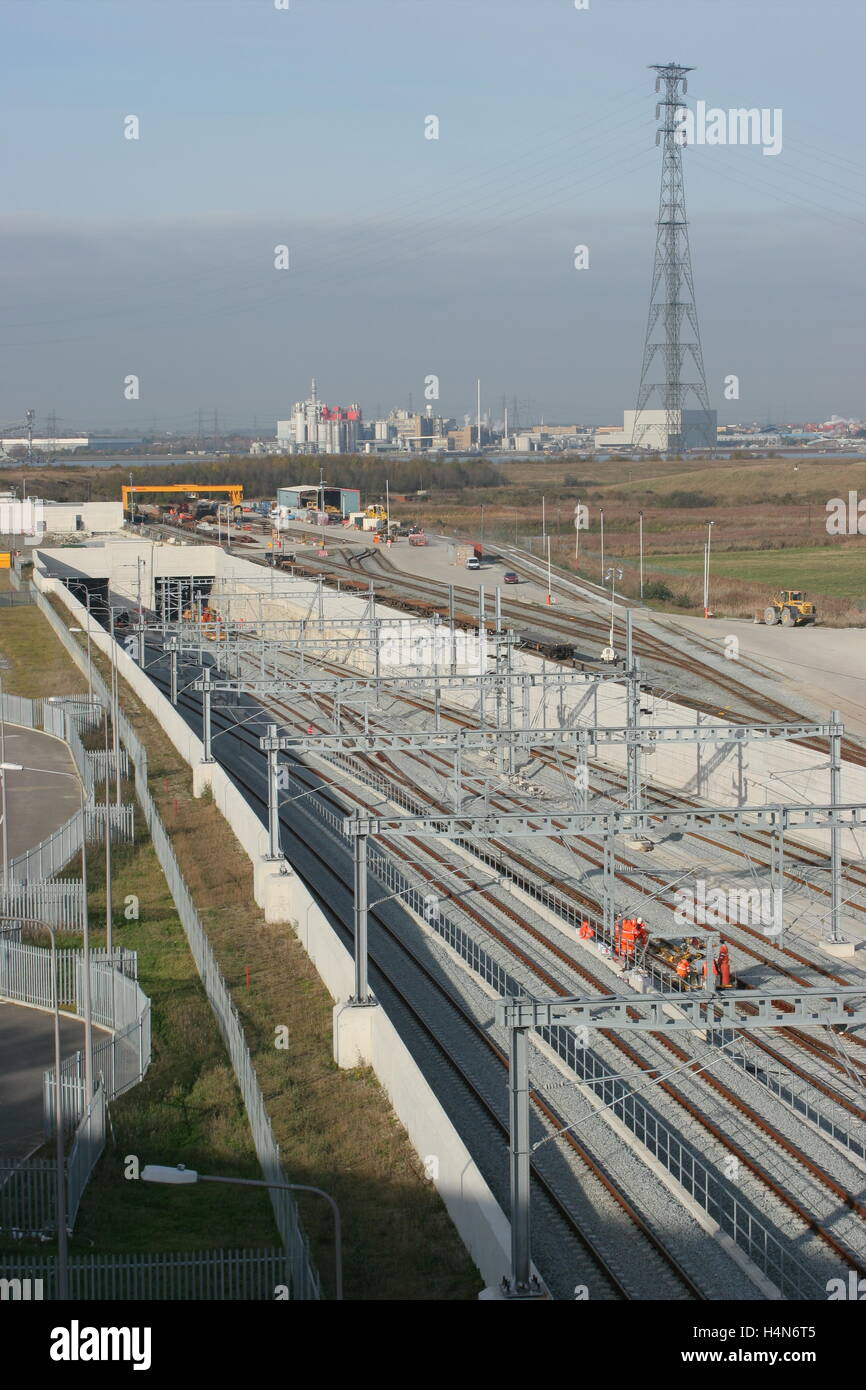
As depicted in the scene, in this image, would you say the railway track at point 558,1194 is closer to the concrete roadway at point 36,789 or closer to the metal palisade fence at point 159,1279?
the metal palisade fence at point 159,1279

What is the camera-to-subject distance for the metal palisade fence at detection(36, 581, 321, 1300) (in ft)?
41.7

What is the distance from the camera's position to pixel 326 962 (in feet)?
68.8

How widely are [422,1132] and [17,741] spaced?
86.8 ft

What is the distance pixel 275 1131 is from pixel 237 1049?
1.70 m

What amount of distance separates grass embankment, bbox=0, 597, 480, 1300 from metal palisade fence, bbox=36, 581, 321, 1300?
238mm

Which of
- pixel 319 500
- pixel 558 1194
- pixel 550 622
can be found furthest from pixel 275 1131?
pixel 319 500

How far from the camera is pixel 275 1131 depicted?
655 inches

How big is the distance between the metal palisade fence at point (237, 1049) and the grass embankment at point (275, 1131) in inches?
9.4

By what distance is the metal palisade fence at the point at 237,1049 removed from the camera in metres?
12.7

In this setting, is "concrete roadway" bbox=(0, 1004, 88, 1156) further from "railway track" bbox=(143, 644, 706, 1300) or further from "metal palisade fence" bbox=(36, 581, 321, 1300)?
"railway track" bbox=(143, 644, 706, 1300)

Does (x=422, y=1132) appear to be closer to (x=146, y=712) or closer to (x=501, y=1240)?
(x=501, y=1240)

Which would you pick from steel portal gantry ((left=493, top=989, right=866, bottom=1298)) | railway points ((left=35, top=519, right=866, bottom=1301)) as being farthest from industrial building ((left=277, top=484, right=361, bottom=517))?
steel portal gantry ((left=493, top=989, right=866, bottom=1298))

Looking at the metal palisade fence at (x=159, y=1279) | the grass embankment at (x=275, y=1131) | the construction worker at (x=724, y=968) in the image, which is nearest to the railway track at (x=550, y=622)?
the construction worker at (x=724, y=968)

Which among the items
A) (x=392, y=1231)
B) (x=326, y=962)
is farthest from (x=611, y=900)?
(x=392, y=1231)
